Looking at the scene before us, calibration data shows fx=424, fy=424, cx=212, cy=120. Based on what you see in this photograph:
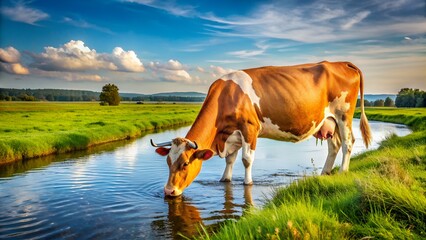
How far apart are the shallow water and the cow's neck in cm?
131

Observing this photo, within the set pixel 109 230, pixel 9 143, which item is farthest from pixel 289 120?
pixel 9 143

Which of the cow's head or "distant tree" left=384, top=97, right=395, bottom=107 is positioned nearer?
the cow's head

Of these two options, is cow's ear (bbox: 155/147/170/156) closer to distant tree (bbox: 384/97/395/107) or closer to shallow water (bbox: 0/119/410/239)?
shallow water (bbox: 0/119/410/239)

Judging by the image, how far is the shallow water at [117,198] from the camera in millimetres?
7602

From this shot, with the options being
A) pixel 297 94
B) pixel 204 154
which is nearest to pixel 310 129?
pixel 297 94

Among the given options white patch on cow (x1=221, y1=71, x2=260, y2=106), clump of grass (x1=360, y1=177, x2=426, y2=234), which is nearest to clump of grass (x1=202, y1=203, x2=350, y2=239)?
clump of grass (x1=360, y1=177, x2=426, y2=234)

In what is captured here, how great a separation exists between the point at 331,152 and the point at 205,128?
14.4 feet

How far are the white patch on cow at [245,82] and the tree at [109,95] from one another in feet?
438

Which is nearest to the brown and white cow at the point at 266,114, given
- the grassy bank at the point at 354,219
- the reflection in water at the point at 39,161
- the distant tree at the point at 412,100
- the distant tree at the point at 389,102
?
the grassy bank at the point at 354,219

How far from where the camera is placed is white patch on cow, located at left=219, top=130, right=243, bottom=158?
10.3 m

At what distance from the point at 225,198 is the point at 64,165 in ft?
29.4

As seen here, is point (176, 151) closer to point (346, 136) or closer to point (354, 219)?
point (354, 219)

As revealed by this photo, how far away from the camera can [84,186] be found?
462 inches

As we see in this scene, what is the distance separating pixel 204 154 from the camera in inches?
→ 356
